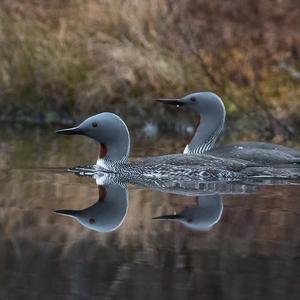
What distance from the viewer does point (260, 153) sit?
1117 centimetres

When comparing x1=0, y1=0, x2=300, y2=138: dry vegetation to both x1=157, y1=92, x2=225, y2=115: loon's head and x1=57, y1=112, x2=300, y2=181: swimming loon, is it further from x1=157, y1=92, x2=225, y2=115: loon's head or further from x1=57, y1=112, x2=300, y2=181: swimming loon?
x1=57, y1=112, x2=300, y2=181: swimming loon

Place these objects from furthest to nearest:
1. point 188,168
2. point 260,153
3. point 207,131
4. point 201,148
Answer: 1. point 207,131
2. point 201,148
3. point 260,153
4. point 188,168

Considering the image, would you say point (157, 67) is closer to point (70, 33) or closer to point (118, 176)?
point (70, 33)

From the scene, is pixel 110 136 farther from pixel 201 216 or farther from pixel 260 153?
pixel 201 216

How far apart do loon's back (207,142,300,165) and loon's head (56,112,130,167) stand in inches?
36.1

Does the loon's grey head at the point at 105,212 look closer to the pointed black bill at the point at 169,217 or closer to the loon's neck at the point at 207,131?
the pointed black bill at the point at 169,217

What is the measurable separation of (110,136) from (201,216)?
2.81m

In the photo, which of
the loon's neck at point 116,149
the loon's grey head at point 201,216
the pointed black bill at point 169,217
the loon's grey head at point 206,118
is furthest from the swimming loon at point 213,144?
the pointed black bill at point 169,217

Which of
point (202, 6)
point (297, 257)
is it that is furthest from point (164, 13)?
point (297, 257)

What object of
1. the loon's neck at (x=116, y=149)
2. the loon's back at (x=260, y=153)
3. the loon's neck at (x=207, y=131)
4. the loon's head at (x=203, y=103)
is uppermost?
the loon's head at (x=203, y=103)

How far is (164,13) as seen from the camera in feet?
56.4

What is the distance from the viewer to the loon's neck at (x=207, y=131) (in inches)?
476

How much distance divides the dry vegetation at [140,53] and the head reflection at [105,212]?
7.20m

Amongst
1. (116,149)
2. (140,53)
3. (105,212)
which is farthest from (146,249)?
(140,53)
